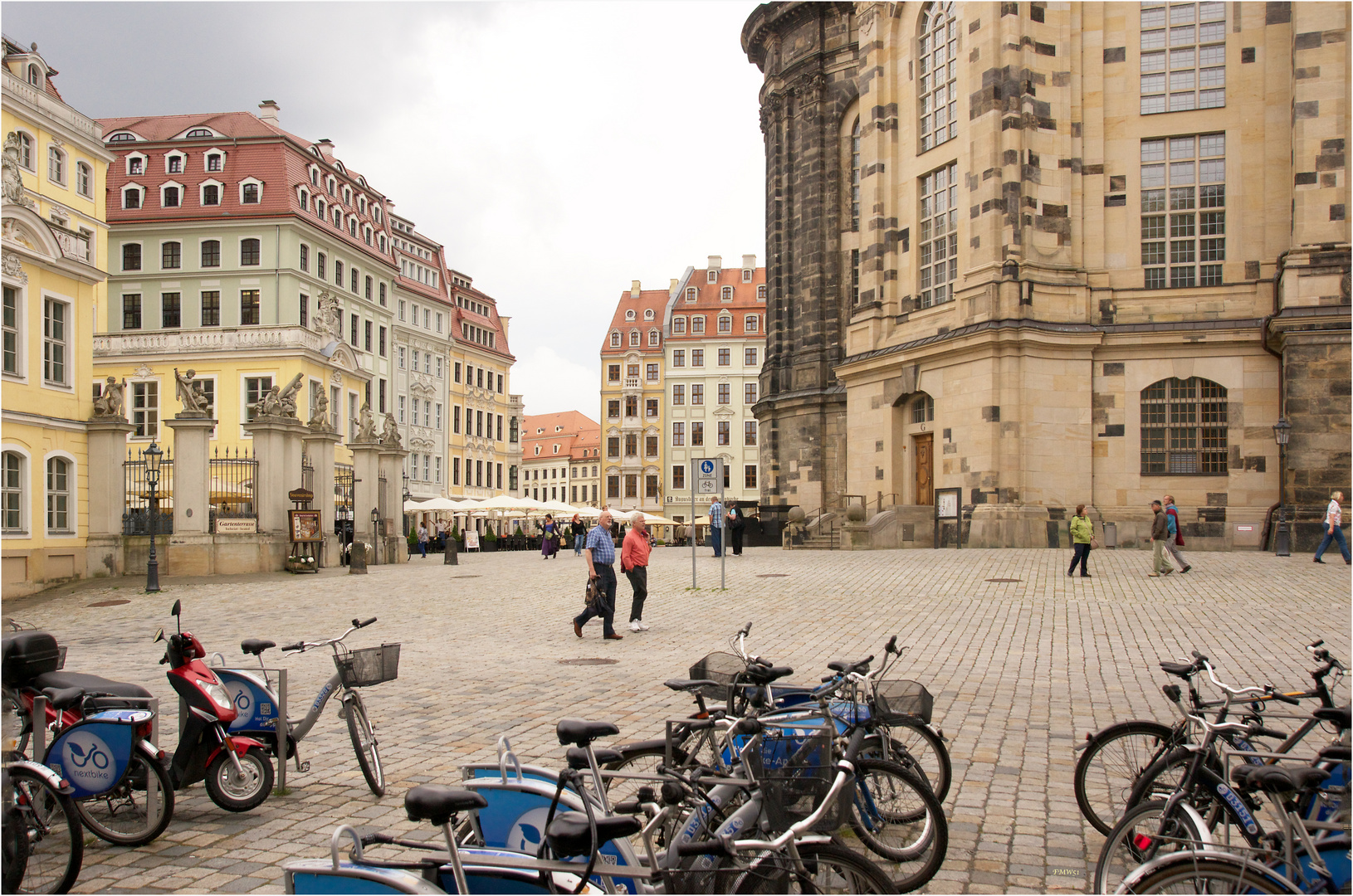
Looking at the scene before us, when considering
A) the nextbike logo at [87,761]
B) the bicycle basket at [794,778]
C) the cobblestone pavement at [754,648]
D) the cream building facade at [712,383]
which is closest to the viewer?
the bicycle basket at [794,778]

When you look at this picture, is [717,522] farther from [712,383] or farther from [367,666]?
[712,383]

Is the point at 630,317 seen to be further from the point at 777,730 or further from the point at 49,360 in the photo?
the point at 777,730

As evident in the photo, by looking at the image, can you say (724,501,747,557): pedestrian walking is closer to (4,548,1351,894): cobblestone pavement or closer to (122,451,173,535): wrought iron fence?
(4,548,1351,894): cobblestone pavement

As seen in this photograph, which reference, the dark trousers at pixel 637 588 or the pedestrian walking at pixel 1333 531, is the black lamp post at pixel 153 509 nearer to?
the dark trousers at pixel 637 588

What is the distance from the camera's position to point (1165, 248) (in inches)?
1213

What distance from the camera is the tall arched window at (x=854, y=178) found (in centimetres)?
4453

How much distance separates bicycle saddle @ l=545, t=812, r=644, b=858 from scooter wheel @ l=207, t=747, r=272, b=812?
386 centimetres

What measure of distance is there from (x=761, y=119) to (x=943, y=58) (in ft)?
63.2

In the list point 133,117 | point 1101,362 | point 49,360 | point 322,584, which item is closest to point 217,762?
point 322,584

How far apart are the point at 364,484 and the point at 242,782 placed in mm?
28104

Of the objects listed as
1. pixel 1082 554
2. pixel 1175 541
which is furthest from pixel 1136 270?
pixel 1082 554

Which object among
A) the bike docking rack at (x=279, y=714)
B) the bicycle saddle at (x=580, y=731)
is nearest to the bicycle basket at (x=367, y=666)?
the bike docking rack at (x=279, y=714)

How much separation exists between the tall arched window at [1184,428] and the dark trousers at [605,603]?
20826 mm

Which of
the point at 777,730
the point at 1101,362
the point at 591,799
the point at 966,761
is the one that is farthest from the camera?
the point at 1101,362
